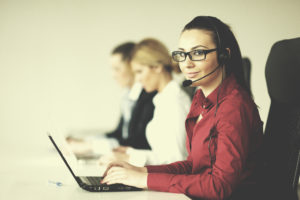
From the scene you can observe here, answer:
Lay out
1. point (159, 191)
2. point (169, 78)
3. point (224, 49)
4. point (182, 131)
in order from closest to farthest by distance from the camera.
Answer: point (159, 191)
point (224, 49)
point (182, 131)
point (169, 78)

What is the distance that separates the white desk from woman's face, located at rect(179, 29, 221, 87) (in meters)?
0.41

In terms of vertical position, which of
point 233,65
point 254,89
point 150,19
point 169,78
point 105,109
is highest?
point 150,19

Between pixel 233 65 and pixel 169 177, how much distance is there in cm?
44

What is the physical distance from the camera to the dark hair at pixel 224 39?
3.63 ft

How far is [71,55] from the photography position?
350 cm

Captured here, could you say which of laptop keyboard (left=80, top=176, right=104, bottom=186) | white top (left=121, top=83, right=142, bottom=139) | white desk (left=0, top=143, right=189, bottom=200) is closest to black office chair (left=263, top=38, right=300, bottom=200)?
white desk (left=0, top=143, right=189, bottom=200)

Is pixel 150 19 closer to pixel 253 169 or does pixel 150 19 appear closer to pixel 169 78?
pixel 169 78

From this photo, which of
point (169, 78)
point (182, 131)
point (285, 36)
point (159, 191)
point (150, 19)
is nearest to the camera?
point (159, 191)

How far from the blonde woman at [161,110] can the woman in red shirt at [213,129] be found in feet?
1.26

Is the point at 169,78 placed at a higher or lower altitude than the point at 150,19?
lower

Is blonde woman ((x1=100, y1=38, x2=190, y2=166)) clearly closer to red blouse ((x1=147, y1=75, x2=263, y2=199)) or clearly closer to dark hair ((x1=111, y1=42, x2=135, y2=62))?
red blouse ((x1=147, y1=75, x2=263, y2=199))

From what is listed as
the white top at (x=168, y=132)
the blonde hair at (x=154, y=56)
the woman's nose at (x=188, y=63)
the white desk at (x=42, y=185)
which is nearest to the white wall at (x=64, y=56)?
the blonde hair at (x=154, y=56)

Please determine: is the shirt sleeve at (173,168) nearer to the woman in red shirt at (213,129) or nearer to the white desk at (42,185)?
the woman in red shirt at (213,129)

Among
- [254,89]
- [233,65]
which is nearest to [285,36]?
[254,89]
